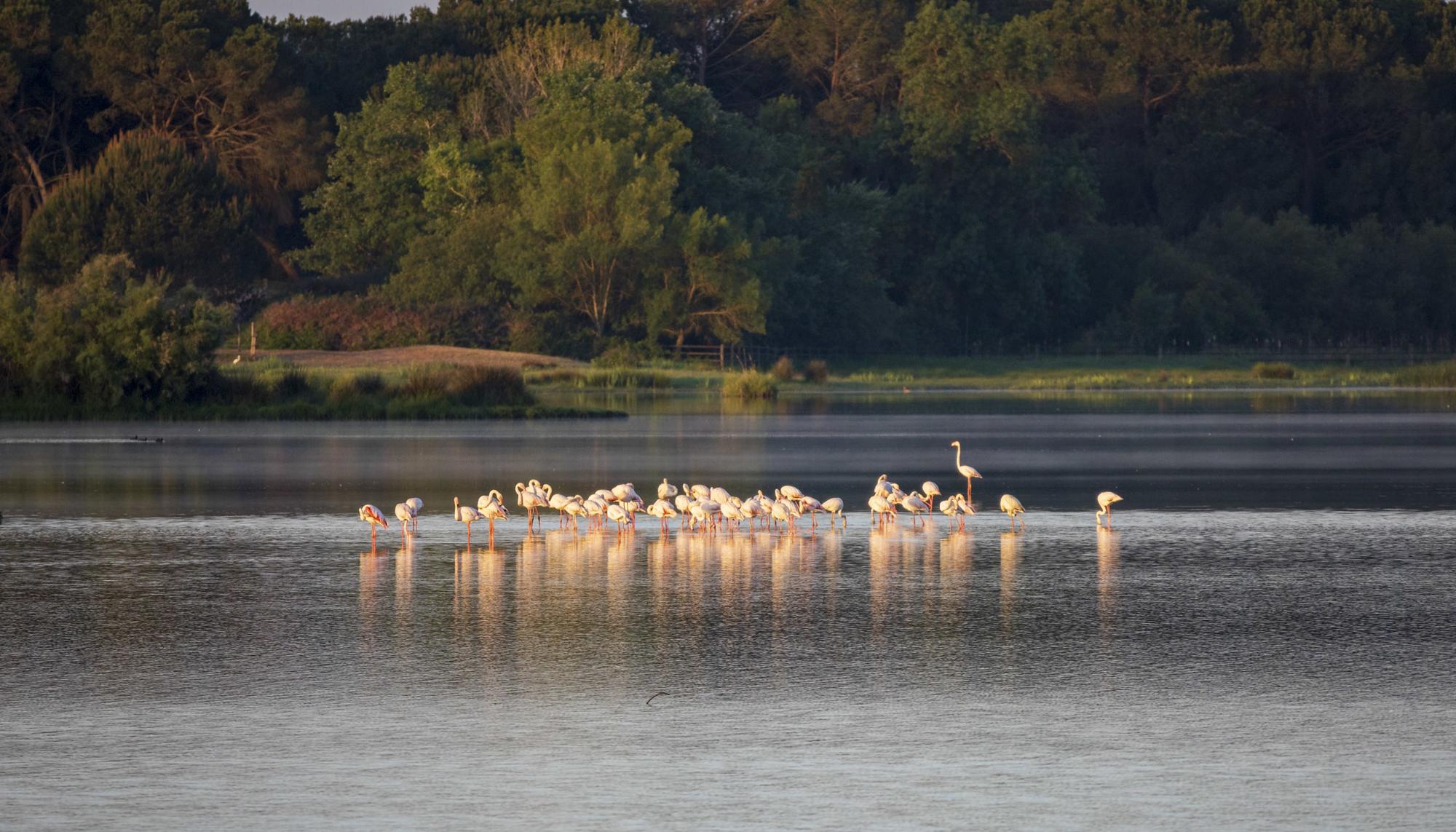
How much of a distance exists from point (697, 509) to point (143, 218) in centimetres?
6924

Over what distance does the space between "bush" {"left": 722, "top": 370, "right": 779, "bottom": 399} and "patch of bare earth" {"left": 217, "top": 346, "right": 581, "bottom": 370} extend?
12700 mm

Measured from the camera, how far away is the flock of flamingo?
2016cm

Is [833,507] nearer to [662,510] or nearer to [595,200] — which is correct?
[662,510]

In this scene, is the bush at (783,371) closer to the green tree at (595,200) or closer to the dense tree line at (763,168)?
the dense tree line at (763,168)

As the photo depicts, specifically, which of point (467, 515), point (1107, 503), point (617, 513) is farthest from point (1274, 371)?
point (467, 515)

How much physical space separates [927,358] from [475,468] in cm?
6827

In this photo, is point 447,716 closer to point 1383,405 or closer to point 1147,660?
point 1147,660

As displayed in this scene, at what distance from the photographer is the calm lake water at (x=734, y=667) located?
8.81 m

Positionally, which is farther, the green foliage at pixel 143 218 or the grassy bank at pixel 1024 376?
the green foliage at pixel 143 218

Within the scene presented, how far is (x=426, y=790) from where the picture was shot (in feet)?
29.3

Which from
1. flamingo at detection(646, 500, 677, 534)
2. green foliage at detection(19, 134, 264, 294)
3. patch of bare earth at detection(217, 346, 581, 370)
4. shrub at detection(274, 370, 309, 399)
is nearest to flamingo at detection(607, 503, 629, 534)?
flamingo at detection(646, 500, 677, 534)

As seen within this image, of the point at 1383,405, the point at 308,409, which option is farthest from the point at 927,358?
the point at 308,409

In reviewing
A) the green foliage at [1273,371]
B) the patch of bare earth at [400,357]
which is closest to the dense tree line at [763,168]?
the patch of bare earth at [400,357]

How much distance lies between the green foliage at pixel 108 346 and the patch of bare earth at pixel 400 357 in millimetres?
23579
